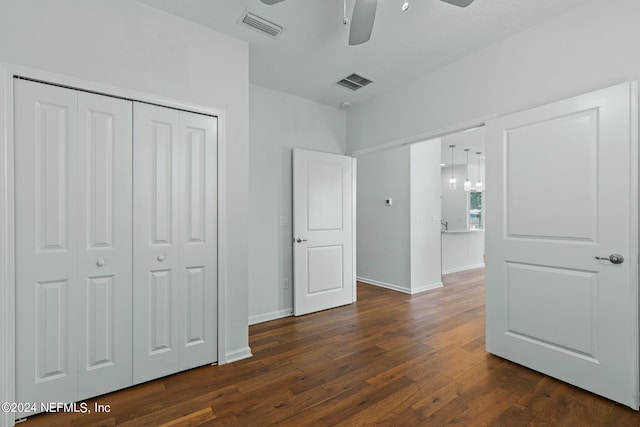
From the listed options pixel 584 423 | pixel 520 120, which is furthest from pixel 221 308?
pixel 520 120

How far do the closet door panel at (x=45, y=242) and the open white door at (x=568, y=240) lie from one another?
3330mm

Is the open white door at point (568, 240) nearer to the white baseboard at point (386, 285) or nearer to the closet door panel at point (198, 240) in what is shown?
the white baseboard at point (386, 285)

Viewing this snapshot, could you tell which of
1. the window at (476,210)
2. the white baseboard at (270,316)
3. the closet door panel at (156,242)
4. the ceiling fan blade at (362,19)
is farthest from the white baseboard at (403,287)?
the window at (476,210)

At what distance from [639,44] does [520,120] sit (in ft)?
2.55

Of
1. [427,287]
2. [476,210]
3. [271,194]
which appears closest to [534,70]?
[271,194]

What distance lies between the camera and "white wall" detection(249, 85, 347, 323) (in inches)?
141

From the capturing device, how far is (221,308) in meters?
2.56

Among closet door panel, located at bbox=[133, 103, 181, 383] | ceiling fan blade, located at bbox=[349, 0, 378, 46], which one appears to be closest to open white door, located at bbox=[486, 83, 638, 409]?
ceiling fan blade, located at bbox=[349, 0, 378, 46]

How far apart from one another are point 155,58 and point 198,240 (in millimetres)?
1470

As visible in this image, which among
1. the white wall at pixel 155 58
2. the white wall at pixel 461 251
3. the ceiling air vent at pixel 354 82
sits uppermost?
the ceiling air vent at pixel 354 82

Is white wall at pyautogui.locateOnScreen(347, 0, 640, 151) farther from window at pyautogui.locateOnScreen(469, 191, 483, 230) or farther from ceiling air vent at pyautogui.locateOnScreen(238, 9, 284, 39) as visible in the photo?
window at pyautogui.locateOnScreen(469, 191, 483, 230)

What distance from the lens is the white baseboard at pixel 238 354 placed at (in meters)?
2.59

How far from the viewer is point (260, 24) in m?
2.47

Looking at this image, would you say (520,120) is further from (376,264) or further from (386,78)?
(376,264)
